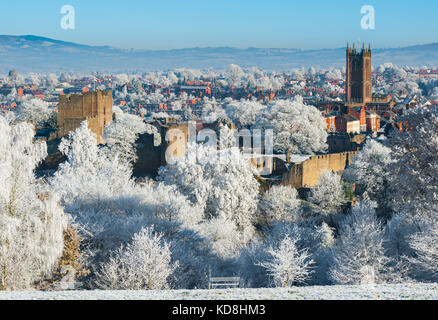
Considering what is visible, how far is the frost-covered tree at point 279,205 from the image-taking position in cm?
2538

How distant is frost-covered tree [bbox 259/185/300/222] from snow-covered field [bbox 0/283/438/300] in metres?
14.8

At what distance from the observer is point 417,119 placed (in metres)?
19.7

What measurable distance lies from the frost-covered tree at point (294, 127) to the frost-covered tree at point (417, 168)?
1847 cm

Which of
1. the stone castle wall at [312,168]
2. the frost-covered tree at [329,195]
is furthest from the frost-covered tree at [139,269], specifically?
the stone castle wall at [312,168]

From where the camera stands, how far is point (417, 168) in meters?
18.8

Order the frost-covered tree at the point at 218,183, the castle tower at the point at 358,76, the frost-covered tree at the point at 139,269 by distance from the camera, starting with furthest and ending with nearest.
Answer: the castle tower at the point at 358,76
the frost-covered tree at the point at 218,183
the frost-covered tree at the point at 139,269

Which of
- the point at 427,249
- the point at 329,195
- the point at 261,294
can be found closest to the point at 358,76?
the point at 329,195

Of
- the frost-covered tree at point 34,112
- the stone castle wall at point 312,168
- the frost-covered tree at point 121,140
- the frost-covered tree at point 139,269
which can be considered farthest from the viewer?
the frost-covered tree at point 34,112

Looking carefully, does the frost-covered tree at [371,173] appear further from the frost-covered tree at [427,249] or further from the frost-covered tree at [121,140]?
the frost-covered tree at [121,140]

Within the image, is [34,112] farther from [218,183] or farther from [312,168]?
[218,183]

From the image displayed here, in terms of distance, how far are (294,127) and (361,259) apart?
77.2 ft

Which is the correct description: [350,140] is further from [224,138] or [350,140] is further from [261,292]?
[261,292]
